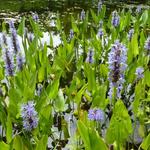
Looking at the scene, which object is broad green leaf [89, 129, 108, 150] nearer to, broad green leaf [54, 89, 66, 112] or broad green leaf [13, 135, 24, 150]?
broad green leaf [13, 135, 24, 150]

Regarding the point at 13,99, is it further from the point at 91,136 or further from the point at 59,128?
the point at 91,136

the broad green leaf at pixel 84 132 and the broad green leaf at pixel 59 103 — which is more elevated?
the broad green leaf at pixel 84 132

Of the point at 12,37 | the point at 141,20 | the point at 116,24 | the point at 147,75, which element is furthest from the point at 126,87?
the point at 141,20

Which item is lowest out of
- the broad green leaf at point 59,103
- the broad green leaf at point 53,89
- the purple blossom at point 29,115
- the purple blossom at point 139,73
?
the broad green leaf at point 59,103

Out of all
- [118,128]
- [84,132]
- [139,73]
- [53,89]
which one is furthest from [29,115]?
[139,73]

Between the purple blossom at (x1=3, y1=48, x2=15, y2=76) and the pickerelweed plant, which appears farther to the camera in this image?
the purple blossom at (x1=3, y1=48, x2=15, y2=76)

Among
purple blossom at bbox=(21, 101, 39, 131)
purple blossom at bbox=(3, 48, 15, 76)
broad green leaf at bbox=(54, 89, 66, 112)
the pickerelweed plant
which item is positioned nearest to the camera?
purple blossom at bbox=(21, 101, 39, 131)

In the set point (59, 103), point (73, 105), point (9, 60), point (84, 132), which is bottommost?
point (73, 105)

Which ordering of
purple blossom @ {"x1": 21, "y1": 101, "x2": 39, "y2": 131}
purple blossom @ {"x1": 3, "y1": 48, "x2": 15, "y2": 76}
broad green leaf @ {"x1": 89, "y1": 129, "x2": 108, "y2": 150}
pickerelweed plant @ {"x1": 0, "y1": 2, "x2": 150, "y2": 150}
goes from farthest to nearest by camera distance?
purple blossom @ {"x1": 3, "y1": 48, "x2": 15, "y2": 76} → pickerelweed plant @ {"x1": 0, "y1": 2, "x2": 150, "y2": 150} → purple blossom @ {"x1": 21, "y1": 101, "x2": 39, "y2": 131} → broad green leaf @ {"x1": 89, "y1": 129, "x2": 108, "y2": 150}

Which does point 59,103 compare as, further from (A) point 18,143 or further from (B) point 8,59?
(A) point 18,143

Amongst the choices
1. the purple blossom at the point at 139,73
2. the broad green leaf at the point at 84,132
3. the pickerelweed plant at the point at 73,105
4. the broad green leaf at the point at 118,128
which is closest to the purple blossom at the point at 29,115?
the pickerelweed plant at the point at 73,105

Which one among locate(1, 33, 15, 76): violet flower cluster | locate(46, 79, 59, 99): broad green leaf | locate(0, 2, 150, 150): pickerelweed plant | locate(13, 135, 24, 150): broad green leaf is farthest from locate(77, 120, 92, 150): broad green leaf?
locate(1, 33, 15, 76): violet flower cluster

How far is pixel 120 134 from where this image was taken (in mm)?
2273

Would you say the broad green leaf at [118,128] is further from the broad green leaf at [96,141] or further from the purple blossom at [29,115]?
the purple blossom at [29,115]
